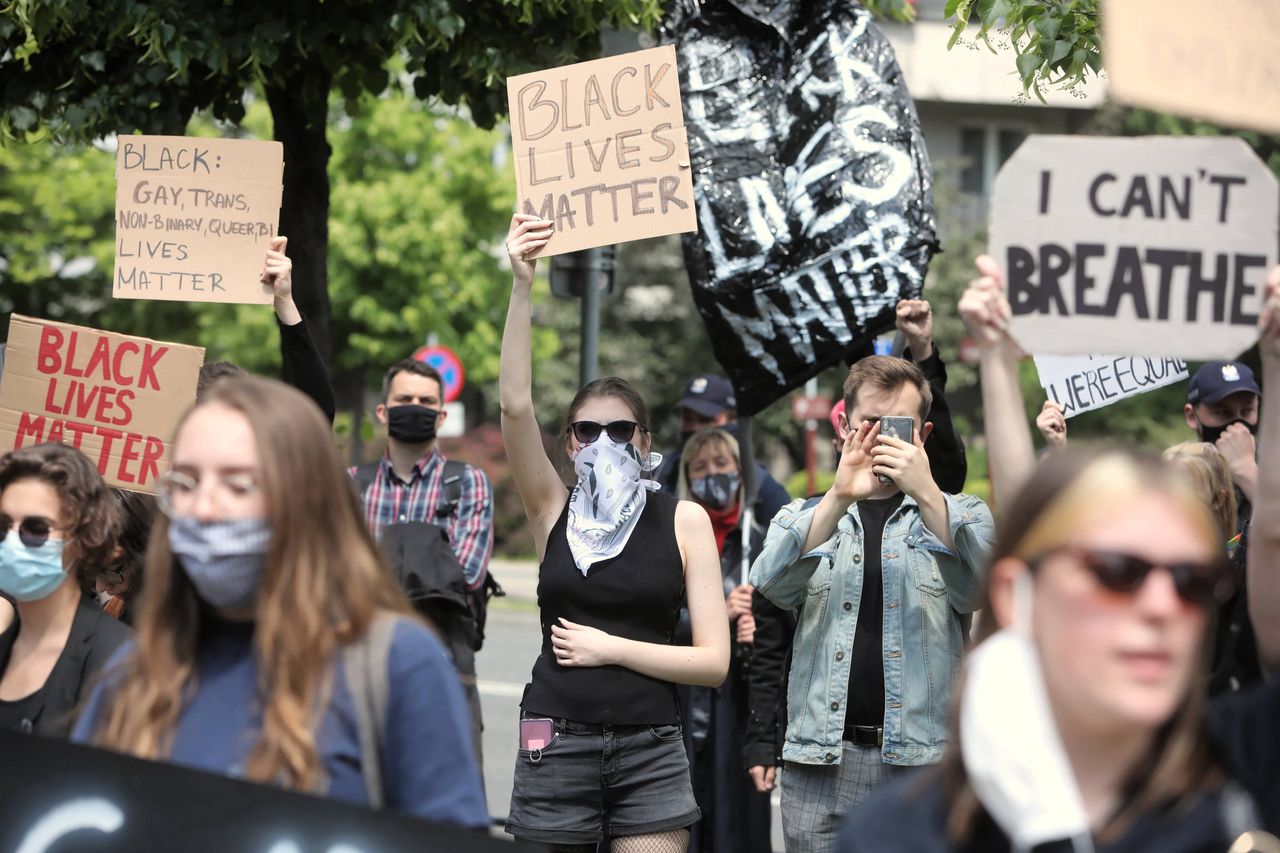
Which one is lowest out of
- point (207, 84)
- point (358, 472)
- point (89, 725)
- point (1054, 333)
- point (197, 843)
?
point (197, 843)

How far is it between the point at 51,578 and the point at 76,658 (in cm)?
18

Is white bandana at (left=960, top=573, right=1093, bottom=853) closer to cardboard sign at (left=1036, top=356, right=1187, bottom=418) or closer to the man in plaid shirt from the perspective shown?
cardboard sign at (left=1036, top=356, right=1187, bottom=418)

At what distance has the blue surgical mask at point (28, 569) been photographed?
340cm

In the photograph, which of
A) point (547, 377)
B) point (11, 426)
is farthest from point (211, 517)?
point (547, 377)

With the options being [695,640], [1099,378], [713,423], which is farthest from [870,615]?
[713,423]

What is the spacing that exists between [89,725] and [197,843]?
274mm

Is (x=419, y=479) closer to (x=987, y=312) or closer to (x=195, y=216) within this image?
(x=195, y=216)

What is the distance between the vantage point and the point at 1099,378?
566 centimetres

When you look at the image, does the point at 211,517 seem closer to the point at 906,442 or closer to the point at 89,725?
the point at 89,725

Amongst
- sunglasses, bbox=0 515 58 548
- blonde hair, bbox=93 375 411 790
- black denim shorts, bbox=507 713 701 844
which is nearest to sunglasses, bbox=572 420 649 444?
black denim shorts, bbox=507 713 701 844

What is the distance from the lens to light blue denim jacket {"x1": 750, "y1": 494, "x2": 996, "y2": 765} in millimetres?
4293

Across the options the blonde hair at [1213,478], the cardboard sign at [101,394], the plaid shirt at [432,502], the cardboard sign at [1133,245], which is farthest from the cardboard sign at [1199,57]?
the plaid shirt at [432,502]

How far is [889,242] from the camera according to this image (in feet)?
18.2

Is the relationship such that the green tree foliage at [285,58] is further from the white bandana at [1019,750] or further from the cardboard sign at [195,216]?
the white bandana at [1019,750]
